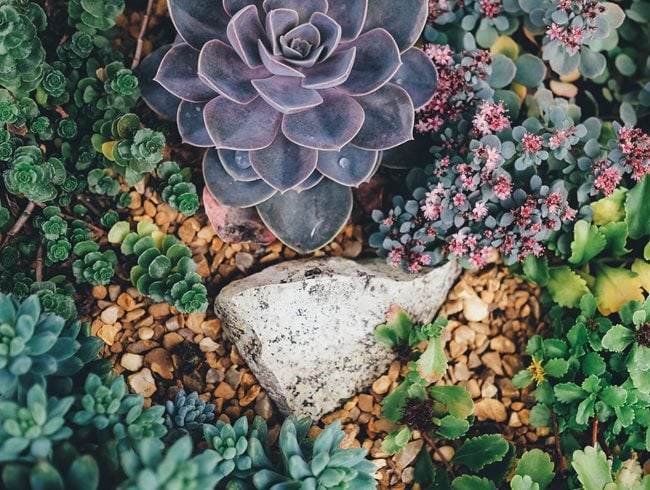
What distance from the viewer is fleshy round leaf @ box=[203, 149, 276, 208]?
2.20 meters

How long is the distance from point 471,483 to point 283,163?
1.16 m

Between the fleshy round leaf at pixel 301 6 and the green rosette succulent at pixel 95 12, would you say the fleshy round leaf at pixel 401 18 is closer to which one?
the fleshy round leaf at pixel 301 6

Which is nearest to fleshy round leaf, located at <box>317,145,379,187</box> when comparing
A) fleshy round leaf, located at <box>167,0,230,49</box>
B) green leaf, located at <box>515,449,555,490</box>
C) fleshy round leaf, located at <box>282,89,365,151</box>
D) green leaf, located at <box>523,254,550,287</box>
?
fleshy round leaf, located at <box>282,89,365,151</box>

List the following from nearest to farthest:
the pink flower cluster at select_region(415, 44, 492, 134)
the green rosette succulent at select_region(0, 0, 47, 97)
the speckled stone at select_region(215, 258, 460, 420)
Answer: the green rosette succulent at select_region(0, 0, 47, 97) < the speckled stone at select_region(215, 258, 460, 420) < the pink flower cluster at select_region(415, 44, 492, 134)

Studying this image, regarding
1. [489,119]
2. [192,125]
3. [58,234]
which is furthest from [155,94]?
[489,119]

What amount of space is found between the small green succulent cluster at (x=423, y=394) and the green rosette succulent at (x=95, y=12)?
133 cm

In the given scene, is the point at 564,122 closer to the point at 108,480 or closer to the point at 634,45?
the point at 634,45

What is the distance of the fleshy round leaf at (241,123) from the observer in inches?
77.3

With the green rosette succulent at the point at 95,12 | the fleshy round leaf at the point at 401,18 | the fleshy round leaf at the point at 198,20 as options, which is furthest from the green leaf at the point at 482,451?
the green rosette succulent at the point at 95,12

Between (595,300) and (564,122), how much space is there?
62 cm

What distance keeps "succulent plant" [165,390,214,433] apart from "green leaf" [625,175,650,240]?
62.9 inches

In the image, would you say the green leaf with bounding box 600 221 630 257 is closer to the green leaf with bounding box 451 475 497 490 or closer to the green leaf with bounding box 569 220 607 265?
the green leaf with bounding box 569 220 607 265

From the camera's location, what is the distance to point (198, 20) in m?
2.02

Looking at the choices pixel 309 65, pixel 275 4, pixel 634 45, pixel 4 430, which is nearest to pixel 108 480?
pixel 4 430
